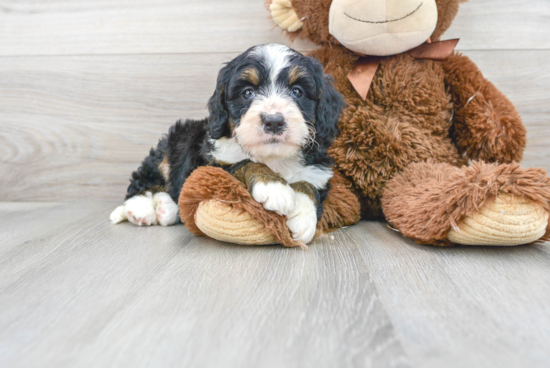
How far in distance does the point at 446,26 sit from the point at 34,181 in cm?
255

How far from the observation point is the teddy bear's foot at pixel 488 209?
143cm

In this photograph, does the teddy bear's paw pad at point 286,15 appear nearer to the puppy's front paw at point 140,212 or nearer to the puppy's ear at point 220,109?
the puppy's ear at point 220,109

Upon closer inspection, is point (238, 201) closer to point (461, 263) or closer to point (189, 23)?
point (461, 263)

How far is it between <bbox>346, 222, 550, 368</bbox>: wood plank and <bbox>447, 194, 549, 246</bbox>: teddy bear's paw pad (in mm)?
69

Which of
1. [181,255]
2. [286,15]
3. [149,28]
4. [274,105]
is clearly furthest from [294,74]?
[149,28]

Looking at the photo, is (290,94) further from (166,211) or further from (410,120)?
(166,211)

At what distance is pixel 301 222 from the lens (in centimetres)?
160

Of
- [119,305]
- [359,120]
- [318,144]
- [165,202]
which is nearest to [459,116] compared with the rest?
[359,120]

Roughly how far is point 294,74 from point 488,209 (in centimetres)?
83

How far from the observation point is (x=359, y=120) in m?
1.98

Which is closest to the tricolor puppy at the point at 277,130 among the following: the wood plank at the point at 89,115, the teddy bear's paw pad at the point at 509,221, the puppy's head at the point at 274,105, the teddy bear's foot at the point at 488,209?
the puppy's head at the point at 274,105

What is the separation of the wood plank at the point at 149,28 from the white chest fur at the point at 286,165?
91 cm

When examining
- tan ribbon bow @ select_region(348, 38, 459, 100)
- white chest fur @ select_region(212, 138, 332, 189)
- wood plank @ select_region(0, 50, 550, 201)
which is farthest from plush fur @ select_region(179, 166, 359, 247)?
wood plank @ select_region(0, 50, 550, 201)

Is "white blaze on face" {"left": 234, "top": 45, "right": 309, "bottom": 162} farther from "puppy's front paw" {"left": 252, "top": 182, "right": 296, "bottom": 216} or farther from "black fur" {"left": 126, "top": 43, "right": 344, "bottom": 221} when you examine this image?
"puppy's front paw" {"left": 252, "top": 182, "right": 296, "bottom": 216}
